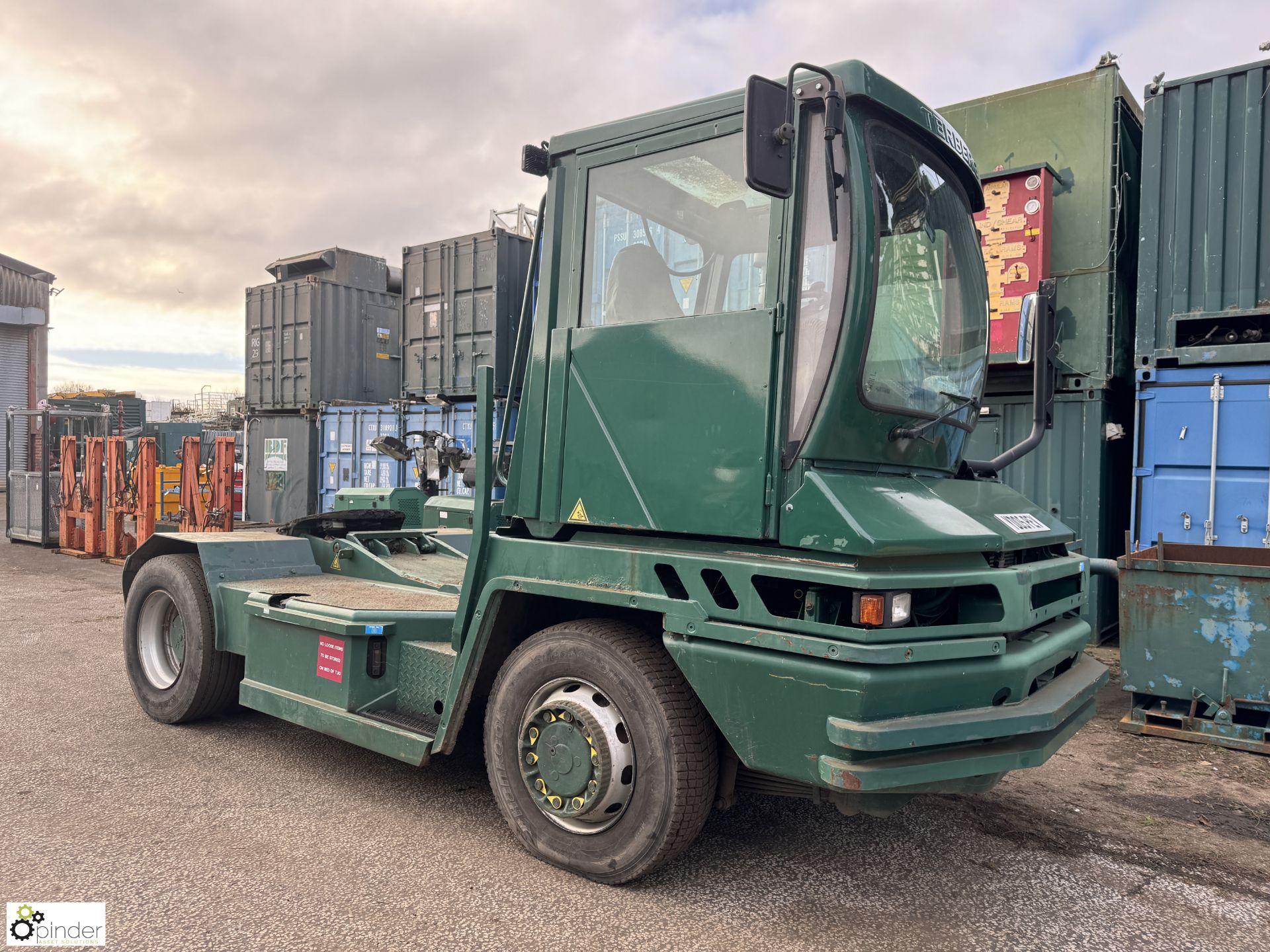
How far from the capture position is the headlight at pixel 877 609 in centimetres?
282

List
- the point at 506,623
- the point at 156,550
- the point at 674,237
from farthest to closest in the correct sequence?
1. the point at 156,550
2. the point at 506,623
3. the point at 674,237

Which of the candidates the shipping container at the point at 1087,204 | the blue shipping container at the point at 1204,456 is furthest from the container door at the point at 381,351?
the blue shipping container at the point at 1204,456

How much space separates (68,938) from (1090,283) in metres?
8.75

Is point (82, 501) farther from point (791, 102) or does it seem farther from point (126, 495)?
point (791, 102)

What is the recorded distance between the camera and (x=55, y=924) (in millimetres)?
3004

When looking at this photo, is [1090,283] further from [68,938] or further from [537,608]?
[68,938]

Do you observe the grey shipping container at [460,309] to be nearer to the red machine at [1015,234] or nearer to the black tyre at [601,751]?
→ the red machine at [1015,234]

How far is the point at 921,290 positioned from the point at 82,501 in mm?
14606

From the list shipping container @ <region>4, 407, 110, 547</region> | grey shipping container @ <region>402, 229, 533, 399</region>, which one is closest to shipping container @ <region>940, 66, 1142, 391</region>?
grey shipping container @ <region>402, 229, 533, 399</region>

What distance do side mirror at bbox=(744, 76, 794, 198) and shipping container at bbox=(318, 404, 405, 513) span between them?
1143cm

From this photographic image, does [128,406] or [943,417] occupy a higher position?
[128,406]

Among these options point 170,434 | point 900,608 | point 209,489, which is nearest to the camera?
point 900,608

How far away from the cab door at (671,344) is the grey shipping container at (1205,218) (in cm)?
574

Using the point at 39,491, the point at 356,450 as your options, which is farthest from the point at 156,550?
the point at 39,491
